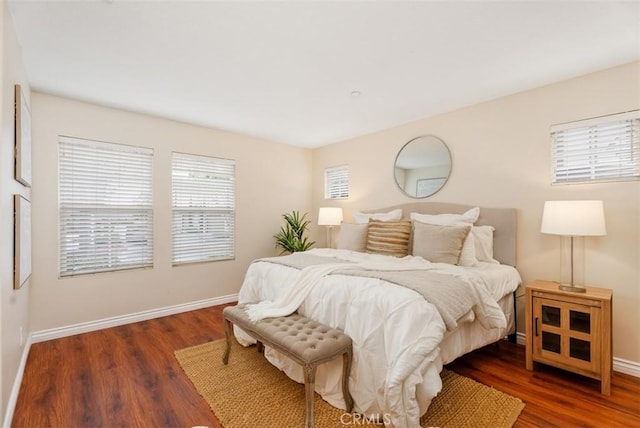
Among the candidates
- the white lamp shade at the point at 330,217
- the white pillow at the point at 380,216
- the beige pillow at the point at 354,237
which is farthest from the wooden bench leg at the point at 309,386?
the white lamp shade at the point at 330,217

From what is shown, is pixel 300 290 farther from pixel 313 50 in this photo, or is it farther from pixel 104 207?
pixel 104 207

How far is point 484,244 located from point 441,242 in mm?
478

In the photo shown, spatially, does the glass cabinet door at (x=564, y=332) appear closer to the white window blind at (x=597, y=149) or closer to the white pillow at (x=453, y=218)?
the white pillow at (x=453, y=218)

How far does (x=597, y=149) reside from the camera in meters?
2.55

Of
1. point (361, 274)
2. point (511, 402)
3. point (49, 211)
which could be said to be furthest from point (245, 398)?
point (49, 211)

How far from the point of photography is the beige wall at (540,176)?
2385 mm

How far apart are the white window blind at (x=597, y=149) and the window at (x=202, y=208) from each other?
12.7 ft

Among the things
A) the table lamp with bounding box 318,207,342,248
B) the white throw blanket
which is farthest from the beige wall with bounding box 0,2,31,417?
the table lamp with bounding box 318,207,342,248

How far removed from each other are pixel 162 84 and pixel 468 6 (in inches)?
101

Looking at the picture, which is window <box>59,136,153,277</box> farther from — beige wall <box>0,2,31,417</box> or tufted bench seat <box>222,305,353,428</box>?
tufted bench seat <box>222,305,353,428</box>

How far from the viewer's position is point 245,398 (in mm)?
2029

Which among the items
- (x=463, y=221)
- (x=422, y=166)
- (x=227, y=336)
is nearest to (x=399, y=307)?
(x=227, y=336)

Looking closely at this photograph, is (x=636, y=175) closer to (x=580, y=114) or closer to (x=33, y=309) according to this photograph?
(x=580, y=114)

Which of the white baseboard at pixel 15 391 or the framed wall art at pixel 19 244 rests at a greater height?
the framed wall art at pixel 19 244
